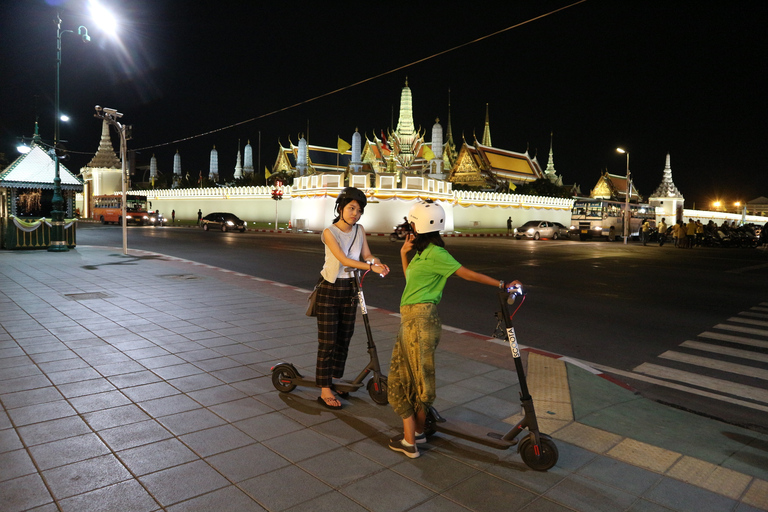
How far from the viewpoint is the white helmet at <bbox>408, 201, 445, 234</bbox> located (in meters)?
3.16

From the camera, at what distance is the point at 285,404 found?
4.18 m

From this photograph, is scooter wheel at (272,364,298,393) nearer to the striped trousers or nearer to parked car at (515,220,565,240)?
the striped trousers

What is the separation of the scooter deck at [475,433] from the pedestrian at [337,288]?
99 centimetres

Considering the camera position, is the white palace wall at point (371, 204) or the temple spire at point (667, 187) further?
the temple spire at point (667, 187)

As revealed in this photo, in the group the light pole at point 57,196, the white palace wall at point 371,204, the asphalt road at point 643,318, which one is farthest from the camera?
the white palace wall at point 371,204

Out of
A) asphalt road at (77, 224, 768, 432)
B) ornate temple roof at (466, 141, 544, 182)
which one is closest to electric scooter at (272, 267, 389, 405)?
asphalt road at (77, 224, 768, 432)

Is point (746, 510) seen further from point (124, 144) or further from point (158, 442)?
point (124, 144)

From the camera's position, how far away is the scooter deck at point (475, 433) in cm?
327

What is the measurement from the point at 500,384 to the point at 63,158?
18.4m

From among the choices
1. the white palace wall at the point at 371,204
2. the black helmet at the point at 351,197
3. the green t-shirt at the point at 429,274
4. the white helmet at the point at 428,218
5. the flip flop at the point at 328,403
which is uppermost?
the white palace wall at the point at 371,204

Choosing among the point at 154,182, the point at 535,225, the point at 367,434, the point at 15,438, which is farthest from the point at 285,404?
the point at 154,182

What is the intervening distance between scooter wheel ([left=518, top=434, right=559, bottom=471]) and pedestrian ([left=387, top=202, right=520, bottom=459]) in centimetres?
66

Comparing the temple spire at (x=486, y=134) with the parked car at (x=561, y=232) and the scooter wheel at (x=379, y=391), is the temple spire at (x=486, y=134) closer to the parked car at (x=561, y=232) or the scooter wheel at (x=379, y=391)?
the parked car at (x=561, y=232)

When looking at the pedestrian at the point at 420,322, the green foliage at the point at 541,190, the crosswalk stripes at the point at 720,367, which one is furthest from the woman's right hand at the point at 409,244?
the green foliage at the point at 541,190
